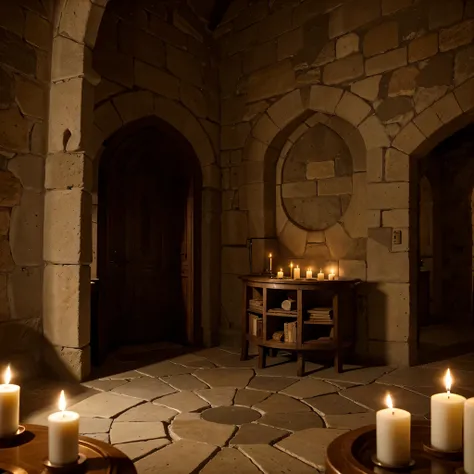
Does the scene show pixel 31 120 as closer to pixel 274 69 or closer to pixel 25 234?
pixel 25 234

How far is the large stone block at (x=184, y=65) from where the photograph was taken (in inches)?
188

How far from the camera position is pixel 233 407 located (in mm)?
2975

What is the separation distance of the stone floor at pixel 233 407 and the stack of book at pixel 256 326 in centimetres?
27

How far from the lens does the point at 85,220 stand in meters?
3.55

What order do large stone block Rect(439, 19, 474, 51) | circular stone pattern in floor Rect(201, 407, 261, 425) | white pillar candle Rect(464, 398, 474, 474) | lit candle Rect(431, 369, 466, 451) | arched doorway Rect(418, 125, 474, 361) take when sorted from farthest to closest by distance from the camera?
arched doorway Rect(418, 125, 474, 361) → large stone block Rect(439, 19, 474, 51) → circular stone pattern in floor Rect(201, 407, 261, 425) → lit candle Rect(431, 369, 466, 451) → white pillar candle Rect(464, 398, 474, 474)

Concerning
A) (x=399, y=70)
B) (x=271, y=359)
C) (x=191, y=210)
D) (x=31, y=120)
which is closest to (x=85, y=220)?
(x=31, y=120)

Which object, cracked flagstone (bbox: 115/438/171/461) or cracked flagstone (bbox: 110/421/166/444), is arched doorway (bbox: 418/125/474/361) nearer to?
cracked flagstone (bbox: 110/421/166/444)

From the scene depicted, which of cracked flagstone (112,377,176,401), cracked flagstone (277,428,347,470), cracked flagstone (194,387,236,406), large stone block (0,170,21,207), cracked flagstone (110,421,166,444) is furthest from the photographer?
large stone block (0,170,21,207)

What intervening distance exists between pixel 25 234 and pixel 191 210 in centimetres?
178

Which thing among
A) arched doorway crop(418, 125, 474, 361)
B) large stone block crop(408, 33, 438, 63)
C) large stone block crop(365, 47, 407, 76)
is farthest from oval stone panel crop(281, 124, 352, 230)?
arched doorway crop(418, 125, 474, 361)

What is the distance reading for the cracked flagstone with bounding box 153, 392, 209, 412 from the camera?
2947 millimetres

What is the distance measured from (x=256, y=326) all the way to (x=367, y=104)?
2171mm

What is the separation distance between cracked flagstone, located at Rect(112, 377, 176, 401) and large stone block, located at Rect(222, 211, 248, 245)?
6.04 feet

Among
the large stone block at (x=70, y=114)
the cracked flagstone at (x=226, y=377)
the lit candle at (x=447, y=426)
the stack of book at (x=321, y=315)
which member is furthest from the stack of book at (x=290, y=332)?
the lit candle at (x=447, y=426)
